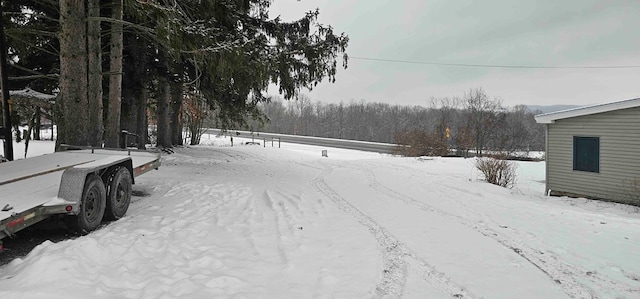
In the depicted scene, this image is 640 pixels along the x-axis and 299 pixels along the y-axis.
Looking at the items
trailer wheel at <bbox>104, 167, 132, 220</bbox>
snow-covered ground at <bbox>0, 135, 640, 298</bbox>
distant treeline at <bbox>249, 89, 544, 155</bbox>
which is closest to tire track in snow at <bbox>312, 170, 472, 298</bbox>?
snow-covered ground at <bbox>0, 135, 640, 298</bbox>

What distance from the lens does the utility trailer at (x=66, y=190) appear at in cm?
363

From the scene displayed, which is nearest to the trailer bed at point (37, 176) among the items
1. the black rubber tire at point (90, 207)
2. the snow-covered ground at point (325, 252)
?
the black rubber tire at point (90, 207)

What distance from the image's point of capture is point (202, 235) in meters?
5.00

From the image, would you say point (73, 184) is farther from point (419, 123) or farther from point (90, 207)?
point (419, 123)

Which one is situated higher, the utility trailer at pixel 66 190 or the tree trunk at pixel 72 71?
the tree trunk at pixel 72 71

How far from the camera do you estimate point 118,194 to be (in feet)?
18.1

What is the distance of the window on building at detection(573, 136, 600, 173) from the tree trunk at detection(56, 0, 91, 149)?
1442 cm

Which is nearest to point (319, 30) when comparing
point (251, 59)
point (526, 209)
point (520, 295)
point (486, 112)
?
point (251, 59)

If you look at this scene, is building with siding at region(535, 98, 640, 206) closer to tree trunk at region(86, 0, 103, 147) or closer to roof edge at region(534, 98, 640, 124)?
roof edge at region(534, 98, 640, 124)

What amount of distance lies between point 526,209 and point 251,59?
302 inches

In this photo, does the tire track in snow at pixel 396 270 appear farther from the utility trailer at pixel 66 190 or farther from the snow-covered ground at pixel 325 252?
the utility trailer at pixel 66 190

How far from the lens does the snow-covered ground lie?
347 centimetres

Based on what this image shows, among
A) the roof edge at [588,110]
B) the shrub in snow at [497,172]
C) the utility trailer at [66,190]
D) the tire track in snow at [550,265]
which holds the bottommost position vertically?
the tire track in snow at [550,265]

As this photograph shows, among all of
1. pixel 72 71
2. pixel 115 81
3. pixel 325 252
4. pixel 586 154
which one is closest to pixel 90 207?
pixel 325 252
